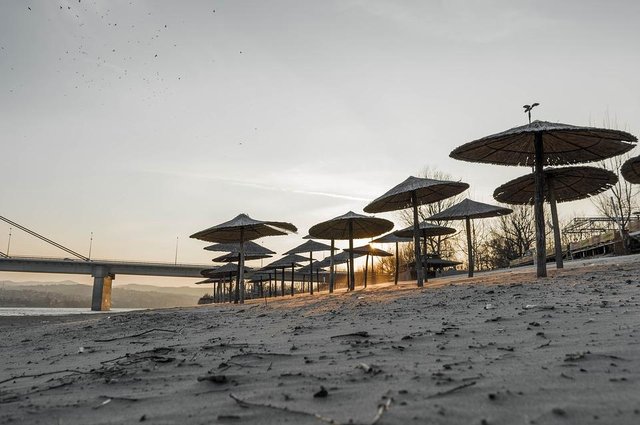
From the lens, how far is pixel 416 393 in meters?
2.23

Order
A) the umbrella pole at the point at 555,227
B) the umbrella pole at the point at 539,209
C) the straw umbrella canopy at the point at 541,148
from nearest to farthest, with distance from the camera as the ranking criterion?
the straw umbrella canopy at the point at 541,148, the umbrella pole at the point at 539,209, the umbrella pole at the point at 555,227

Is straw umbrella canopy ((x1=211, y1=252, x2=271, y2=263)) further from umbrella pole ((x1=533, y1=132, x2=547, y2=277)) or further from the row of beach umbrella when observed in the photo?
umbrella pole ((x1=533, y1=132, x2=547, y2=277))

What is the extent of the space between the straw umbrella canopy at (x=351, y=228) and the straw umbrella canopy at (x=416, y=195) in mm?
1918

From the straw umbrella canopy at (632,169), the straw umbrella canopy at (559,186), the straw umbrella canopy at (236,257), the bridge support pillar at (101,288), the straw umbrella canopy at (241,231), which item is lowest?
the bridge support pillar at (101,288)

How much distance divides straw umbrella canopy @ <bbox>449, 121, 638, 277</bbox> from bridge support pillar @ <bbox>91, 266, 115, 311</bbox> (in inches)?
2032

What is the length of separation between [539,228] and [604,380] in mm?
7263

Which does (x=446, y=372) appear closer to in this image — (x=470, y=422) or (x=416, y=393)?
(x=416, y=393)

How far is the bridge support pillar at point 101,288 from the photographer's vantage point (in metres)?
50.0

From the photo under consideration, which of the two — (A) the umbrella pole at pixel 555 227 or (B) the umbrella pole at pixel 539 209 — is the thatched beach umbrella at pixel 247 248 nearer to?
(A) the umbrella pole at pixel 555 227

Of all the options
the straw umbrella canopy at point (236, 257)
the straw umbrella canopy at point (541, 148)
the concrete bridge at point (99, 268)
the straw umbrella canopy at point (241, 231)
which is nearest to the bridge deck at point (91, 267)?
the concrete bridge at point (99, 268)

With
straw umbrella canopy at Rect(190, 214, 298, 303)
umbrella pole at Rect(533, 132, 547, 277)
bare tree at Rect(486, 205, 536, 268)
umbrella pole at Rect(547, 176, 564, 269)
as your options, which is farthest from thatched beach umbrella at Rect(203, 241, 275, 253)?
bare tree at Rect(486, 205, 536, 268)

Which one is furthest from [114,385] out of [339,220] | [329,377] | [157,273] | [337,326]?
[157,273]

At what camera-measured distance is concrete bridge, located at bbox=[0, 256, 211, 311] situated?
1943 inches

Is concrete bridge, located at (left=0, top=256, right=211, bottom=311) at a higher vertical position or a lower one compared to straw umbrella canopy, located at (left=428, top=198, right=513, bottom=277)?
lower
